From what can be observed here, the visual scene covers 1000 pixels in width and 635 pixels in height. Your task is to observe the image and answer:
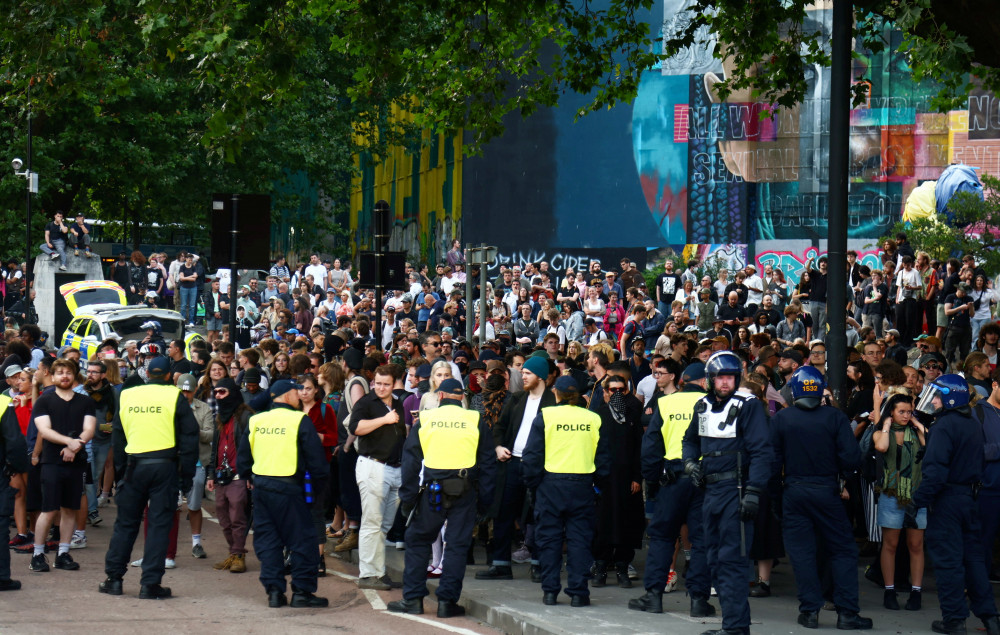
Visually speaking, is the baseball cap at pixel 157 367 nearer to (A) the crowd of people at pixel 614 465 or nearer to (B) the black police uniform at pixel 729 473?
(A) the crowd of people at pixel 614 465

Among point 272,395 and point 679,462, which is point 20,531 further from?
point 679,462

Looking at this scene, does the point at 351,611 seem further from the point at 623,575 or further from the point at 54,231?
the point at 54,231

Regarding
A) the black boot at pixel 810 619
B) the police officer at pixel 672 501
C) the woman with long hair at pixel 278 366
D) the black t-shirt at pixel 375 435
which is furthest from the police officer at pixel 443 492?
the woman with long hair at pixel 278 366

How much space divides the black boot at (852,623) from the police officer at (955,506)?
488 mm

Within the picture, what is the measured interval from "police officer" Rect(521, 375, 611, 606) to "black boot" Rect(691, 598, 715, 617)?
2.72ft

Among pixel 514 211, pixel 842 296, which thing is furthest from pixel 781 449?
pixel 514 211

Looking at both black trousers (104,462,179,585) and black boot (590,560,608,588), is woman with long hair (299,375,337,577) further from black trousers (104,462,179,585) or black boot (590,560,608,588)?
black boot (590,560,608,588)

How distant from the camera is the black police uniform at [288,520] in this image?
9906mm

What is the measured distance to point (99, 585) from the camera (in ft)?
34.4

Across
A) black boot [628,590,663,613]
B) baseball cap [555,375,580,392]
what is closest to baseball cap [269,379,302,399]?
baseball cap [555,375,580,392]

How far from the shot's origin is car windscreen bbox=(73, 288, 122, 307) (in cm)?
2731

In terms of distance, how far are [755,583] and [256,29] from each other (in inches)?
286

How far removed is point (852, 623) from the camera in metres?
9.21

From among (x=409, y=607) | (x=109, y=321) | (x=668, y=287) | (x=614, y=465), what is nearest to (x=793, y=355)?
(x=614, y=465)
